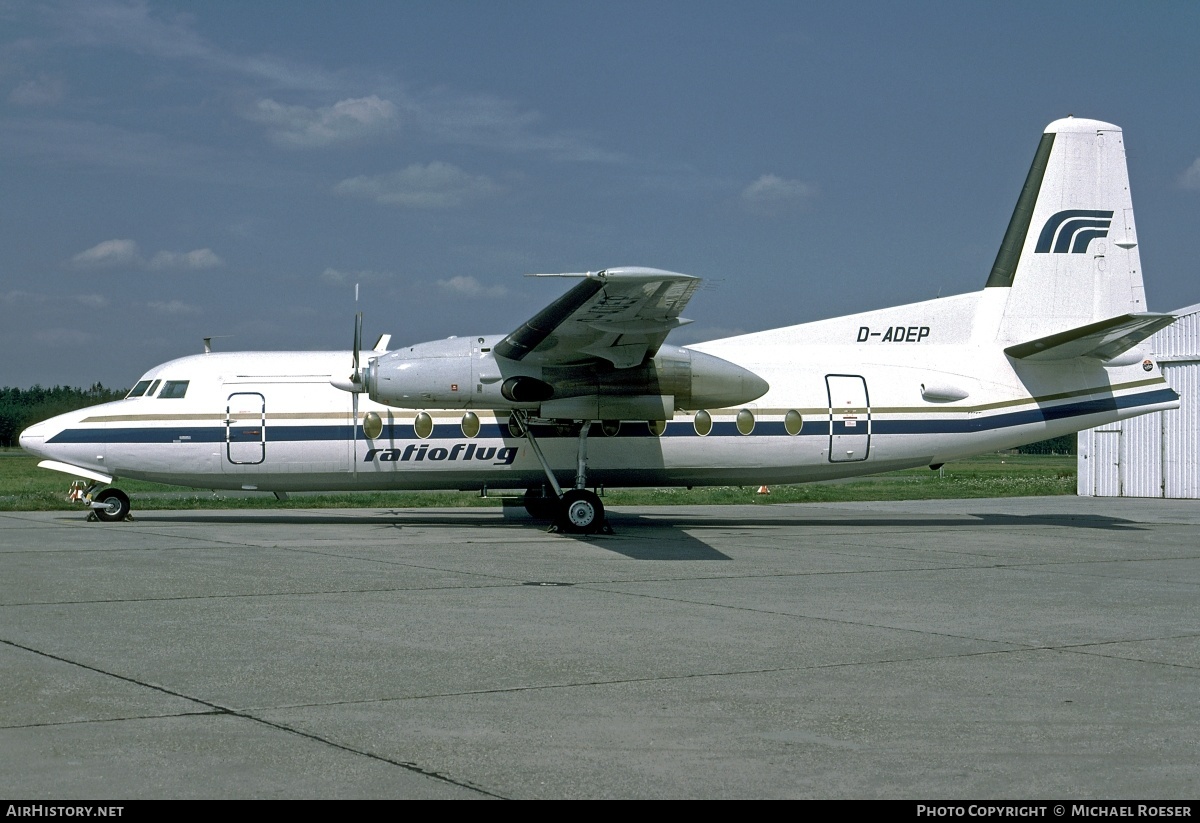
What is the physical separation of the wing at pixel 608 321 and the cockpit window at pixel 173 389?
569cm

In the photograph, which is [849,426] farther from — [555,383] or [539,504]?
[539,504]

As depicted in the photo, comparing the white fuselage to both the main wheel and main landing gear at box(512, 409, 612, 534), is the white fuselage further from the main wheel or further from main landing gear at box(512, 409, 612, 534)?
the main wheel

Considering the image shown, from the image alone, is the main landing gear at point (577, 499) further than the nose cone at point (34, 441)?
No

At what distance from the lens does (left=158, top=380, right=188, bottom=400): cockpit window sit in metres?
19.2

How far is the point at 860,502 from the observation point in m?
29.4

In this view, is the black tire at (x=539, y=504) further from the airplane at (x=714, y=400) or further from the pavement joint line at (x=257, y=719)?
the pavement joint line at (x=257, y=719)

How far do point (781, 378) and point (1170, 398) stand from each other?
6.87m

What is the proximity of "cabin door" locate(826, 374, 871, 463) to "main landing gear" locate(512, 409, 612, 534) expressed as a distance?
4.25 meters

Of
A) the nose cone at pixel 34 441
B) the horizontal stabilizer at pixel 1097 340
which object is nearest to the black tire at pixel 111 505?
the nose cone at pixel 34 441

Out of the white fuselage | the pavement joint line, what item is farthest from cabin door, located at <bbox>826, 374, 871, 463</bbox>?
the pavement joint line

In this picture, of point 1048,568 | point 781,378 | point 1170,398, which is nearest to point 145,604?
point 1048,568

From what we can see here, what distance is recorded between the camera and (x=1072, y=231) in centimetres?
2048

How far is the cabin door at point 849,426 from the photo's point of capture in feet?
64.7

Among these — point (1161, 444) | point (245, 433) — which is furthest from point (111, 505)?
point (1161, 444)
